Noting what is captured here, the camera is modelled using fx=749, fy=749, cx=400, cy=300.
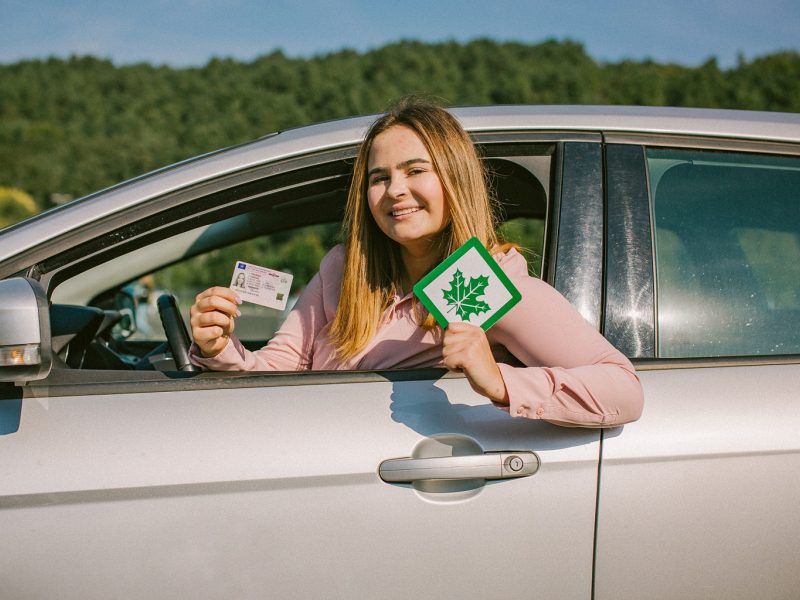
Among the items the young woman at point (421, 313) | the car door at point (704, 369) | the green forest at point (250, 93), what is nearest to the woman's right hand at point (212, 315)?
the young woman at point (421, 313)

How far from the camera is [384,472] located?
1.45 metres

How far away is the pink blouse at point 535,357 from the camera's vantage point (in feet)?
4.74

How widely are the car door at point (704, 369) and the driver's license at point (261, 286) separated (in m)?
0.73

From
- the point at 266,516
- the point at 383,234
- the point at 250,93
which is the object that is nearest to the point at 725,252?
the point at 383,234

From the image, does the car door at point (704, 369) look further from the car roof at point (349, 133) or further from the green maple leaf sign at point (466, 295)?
the green maple leaf sign at point (466, 295)

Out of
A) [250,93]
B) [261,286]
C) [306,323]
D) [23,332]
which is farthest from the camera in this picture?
[250,93]

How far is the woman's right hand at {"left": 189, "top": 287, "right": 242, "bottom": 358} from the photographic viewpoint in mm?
1724

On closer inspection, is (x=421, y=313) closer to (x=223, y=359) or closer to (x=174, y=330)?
(x=223, y=359)

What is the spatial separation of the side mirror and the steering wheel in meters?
0.80

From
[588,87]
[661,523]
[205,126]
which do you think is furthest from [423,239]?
[588,87]

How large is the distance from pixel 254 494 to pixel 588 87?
67.0m

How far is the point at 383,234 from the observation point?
6.44 ft

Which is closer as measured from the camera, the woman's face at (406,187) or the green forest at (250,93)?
the woman's face at (406,187)

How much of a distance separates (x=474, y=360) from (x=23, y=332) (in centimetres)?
82
